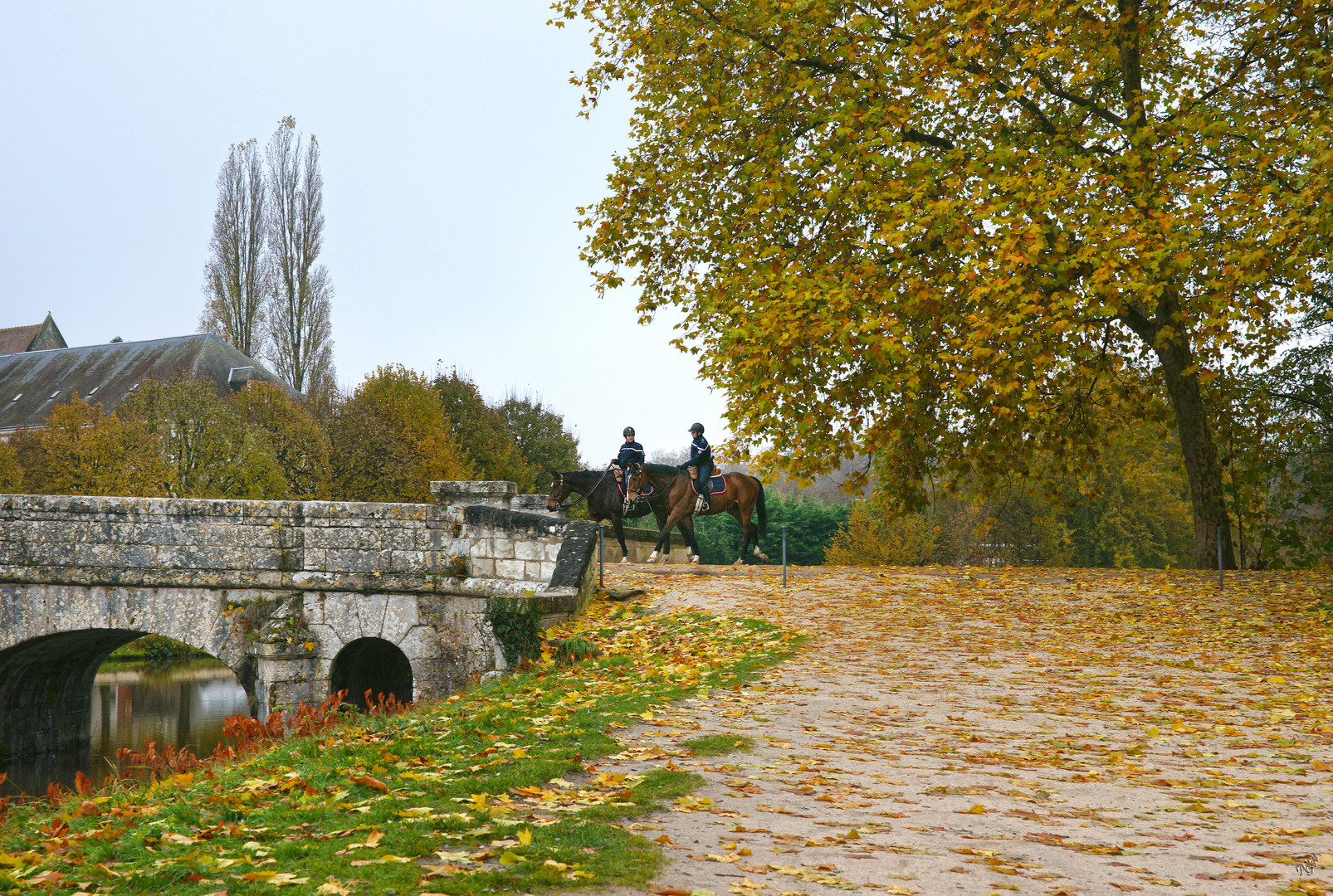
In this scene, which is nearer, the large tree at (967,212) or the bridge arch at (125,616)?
the large tree at (967,212)

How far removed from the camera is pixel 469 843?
374cm

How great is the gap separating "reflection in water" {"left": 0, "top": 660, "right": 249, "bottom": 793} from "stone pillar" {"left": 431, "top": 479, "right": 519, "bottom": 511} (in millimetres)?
4662

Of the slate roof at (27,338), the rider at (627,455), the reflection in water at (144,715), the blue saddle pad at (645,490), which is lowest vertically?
the reflection in water at (144,715)

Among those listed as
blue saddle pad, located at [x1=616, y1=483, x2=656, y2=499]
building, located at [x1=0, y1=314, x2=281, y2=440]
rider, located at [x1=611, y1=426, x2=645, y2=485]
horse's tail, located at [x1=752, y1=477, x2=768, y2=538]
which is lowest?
horse's tail, located at [x1=752, y1=477, x2=768, y2=538]

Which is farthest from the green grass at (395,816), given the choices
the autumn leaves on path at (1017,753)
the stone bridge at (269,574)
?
the stone bridge at (269,574)

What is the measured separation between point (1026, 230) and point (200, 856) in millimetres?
9469

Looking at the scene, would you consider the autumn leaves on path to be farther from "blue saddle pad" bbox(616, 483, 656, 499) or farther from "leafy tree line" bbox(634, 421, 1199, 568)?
"leafy tree line" bbox(634, 421, 1199, 568)

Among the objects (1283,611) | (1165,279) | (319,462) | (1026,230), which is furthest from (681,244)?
(319,462)

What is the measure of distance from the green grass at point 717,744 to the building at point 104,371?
115 feet

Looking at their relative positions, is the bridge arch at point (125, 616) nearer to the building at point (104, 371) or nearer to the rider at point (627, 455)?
the rider at point (627, 455)

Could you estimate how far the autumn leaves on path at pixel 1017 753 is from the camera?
12.3 ft

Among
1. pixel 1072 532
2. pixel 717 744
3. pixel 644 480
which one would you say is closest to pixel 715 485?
pixel 644 480

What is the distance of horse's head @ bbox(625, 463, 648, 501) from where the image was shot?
14336 mm

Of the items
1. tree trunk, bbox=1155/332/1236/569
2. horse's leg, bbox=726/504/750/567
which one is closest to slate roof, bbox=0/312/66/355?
horse's leg, bbox=726/504/750/567
